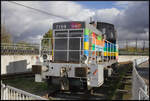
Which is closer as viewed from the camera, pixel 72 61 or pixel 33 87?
pixel 72 61

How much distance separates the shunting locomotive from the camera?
5.61m

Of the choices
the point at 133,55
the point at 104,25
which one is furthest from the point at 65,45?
the point at 133,55

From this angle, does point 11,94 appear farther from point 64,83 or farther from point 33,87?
point 33,87

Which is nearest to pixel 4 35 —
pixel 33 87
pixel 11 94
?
pixel 33 87

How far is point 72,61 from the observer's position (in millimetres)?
6422

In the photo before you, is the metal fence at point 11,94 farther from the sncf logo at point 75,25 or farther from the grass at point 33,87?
the sncf logo at point 75,25

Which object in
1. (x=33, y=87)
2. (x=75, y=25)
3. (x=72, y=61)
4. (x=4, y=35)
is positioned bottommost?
(x=33, y=87)

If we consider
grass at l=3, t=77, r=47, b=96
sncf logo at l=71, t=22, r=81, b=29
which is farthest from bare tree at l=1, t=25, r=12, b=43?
sncf logo at l=71, t=22, r=81, b=29

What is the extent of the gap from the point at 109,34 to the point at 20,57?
310 inches

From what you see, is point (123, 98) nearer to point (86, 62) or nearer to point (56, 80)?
point (86, 62)

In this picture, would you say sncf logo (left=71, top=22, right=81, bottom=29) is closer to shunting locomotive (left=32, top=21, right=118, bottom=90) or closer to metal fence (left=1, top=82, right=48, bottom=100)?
shunting locomotive (left=32, top=21, right=118, bottom=90)

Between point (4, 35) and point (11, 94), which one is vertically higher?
point (4, 35)

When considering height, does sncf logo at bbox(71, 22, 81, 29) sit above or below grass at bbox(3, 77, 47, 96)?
above

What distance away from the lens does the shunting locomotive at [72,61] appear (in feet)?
18.4
